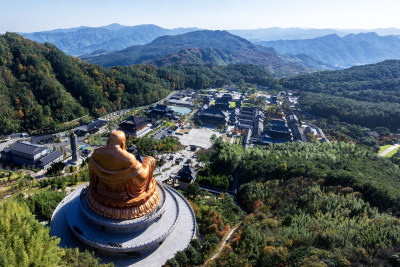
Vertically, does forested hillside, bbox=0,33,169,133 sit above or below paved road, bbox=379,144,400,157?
above

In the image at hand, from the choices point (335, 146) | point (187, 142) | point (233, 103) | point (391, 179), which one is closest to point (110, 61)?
point (233, 103)

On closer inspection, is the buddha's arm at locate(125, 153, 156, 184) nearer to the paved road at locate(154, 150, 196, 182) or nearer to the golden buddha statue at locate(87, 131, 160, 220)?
the golden buddha statue at locate(87, 131, 160, 220)

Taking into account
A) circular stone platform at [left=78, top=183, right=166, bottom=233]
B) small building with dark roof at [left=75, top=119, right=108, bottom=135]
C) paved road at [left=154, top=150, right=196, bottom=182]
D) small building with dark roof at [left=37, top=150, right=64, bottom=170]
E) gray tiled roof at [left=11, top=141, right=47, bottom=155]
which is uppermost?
circular stone platform at [left=78, top=183, right=166, bottom=233]

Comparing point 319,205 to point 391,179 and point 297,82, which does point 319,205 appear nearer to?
point 391,179

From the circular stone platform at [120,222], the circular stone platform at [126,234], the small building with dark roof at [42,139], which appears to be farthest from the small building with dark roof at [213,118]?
the circular stone platform at [120,222]

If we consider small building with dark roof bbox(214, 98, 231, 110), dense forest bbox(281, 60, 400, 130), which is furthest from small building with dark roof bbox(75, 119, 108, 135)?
dense forest bbox(281, 60, 400, 130)

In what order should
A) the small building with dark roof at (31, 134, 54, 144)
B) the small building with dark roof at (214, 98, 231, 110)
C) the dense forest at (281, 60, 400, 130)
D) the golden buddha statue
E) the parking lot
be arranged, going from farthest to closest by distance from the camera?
the small building with dark roof at (214, 98, 231, 110), the dense forest at (281, 60, 400, 130), the parking lot, the small building with dark roof at (31, 134, 54, 144), the golden buddha statue
